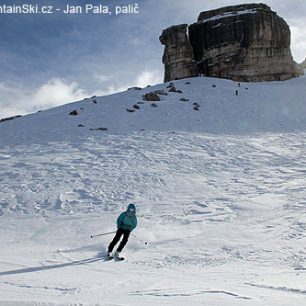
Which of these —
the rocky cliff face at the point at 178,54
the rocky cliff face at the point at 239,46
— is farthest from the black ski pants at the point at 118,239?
the rocky cliff face at the point at 178,54

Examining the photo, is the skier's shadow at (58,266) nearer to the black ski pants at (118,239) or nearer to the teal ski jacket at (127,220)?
the black ski pants at (118,239)

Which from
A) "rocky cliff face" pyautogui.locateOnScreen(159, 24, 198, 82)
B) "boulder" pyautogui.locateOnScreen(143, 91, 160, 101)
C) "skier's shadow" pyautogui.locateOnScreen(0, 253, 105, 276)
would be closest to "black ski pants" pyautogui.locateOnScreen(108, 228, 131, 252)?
"skier's shadow" pyautogui.locateOnScreen(0, 253, 105, 276)

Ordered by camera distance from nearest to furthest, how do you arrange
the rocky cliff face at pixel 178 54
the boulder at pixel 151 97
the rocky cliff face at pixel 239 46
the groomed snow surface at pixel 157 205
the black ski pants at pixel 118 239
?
the groomed snow surface at pixel 157 205 → the black ski pants at pixel 118 239 → the boulder at pixel 151 97 → the rocky cliff face at pixel 239 46 → the rocky cliff face at pixel 178 54

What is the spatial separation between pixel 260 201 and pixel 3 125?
21469mm

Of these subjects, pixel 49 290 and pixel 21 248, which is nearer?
pixel 49 290

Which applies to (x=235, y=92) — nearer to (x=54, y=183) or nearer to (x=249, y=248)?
(x=54, y=183)

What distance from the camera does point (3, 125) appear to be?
93.9 ft

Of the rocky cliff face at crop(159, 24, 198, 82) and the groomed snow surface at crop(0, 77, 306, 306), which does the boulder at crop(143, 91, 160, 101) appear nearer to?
the groomed snow surface at crop(0, 77, 306, 306)

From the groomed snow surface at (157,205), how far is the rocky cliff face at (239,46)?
1593cm

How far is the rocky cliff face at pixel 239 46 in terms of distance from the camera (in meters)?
45.2

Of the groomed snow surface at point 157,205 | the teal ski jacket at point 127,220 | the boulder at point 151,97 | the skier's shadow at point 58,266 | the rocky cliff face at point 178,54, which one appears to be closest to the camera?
the groomed snow surface at point 157,205

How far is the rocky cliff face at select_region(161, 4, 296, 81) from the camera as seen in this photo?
1779 inches

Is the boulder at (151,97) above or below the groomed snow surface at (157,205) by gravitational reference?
above

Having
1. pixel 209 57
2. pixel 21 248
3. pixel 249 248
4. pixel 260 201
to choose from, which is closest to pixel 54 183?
pixel 21 248
